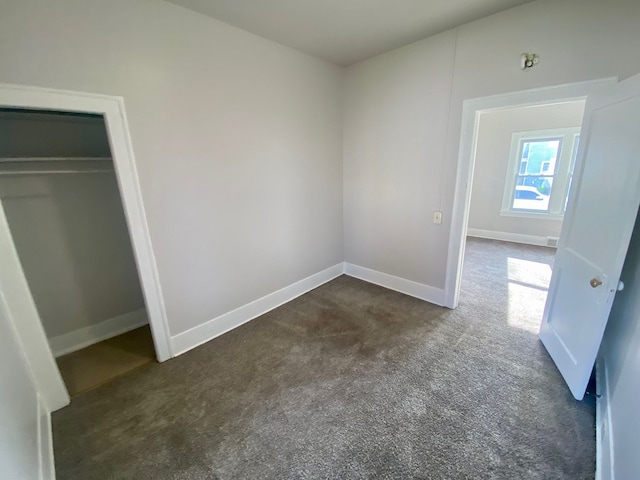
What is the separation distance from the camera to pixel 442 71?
2646 millimetres

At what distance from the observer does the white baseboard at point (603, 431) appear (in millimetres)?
1302

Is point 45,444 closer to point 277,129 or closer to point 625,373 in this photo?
point 277,129

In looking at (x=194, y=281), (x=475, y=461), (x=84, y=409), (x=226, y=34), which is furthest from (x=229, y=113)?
(x=475, y=461)

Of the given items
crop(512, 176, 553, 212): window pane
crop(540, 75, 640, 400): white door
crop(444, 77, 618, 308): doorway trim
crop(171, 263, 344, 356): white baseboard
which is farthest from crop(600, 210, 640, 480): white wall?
crop(512, 176, 553, 212): window pane

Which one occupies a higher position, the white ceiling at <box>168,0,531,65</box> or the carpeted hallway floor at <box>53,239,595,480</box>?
the white ceiling at <box>168,0,531,65</box>

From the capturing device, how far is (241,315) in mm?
2857

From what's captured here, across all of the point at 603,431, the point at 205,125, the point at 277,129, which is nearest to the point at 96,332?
the point at 205,125

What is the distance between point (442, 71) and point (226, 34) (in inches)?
81.0

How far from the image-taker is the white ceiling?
2045 millimetres

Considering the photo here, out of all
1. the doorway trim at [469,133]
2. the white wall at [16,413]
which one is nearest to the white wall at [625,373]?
the doorway trim at [469,133]

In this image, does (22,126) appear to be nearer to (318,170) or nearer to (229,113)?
(229,113)

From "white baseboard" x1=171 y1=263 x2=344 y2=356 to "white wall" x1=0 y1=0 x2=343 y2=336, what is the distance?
0.08m

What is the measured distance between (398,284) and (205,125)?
2816 mm

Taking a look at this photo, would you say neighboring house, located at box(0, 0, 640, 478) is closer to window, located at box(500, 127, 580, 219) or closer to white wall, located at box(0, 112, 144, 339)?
white wall, located at box(0, 112, 144, 339)
